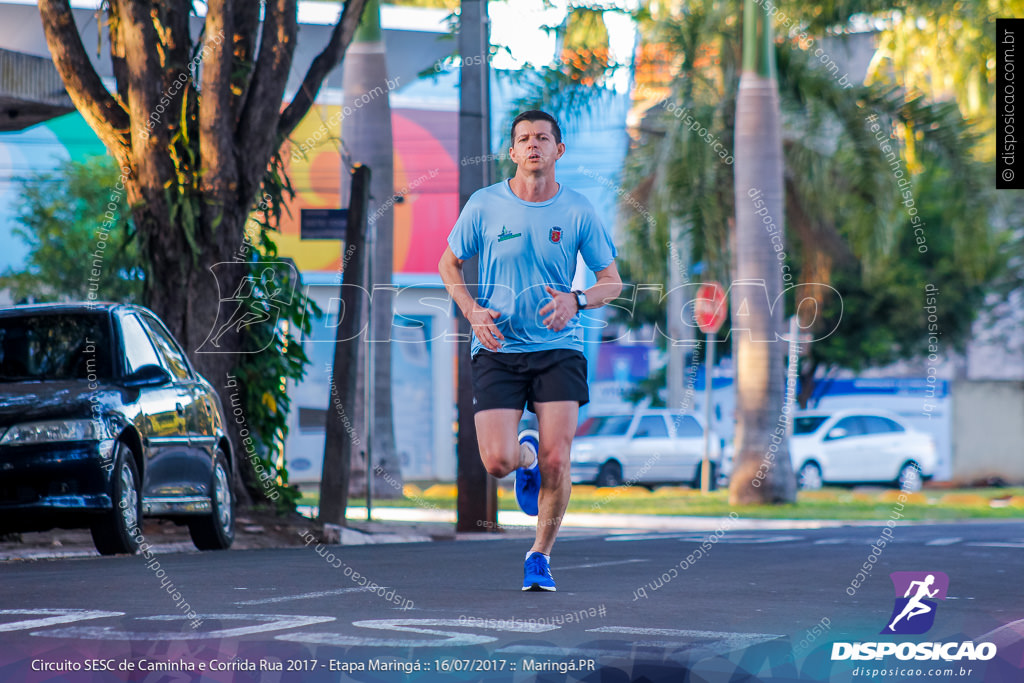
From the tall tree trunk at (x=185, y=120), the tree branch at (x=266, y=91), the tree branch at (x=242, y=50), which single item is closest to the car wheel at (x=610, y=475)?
the tall tree trunk at (x=185, y=120)

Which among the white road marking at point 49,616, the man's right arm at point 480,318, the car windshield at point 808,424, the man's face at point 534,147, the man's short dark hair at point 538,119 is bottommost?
the car windshield at point 808,424

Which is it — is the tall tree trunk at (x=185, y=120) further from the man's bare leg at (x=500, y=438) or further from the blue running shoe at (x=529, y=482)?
the man's bare leg at (x=500, y=438)

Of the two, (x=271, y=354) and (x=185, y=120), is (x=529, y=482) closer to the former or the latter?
(x=185, y=120)

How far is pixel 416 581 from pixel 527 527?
30.7 ft

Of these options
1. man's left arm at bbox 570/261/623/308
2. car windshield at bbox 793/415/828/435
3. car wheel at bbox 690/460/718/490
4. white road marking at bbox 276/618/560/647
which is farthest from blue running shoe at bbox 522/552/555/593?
car windshield at bbox 793/415/828/435

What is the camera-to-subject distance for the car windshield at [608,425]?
31.3 meters

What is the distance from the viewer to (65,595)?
7.48m

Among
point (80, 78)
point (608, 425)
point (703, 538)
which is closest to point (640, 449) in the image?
point (608, 425)

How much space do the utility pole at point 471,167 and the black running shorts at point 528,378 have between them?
8.07 meters

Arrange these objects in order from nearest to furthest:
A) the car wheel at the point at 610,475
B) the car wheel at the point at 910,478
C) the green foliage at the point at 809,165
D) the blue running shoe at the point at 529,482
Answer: the blue running shoe at the point at 529,482 → the green foliage at the point at 809,165 → the car wheel at the point at 610,475 → the car wheel at the point at 910,478

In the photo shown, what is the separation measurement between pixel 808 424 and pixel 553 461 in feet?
85.9

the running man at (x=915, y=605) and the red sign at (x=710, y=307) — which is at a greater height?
the red sign at (x=710, y=307)

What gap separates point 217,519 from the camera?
1190 cm

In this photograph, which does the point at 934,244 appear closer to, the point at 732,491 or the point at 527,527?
the point at 732,491
